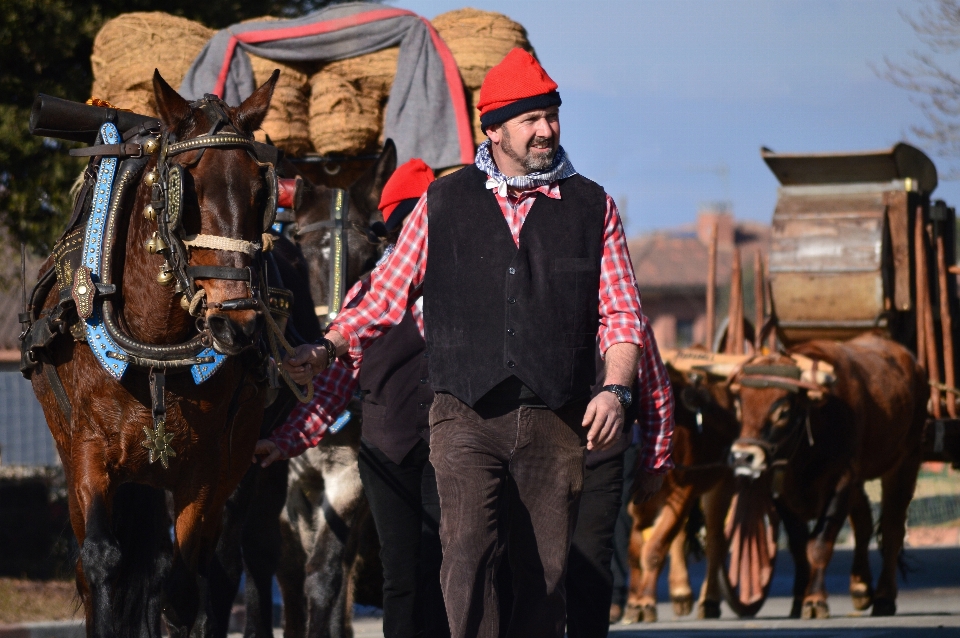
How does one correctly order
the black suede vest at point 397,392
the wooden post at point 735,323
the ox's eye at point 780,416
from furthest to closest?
1. the wooden post at point 735,323
2. the ox's eye at point 780,416
3. the black suede vest at point 397,392

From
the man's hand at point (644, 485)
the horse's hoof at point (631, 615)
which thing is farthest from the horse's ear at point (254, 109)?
the horse's hoof at point (631, 615)

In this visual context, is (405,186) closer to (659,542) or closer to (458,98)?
(458,98)

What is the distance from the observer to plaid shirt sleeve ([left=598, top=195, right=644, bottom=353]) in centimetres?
423

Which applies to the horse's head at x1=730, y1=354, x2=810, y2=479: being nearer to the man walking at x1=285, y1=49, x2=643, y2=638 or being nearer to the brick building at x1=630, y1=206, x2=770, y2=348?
the man walking at x1=285, y1=49, x2=643, y2=638

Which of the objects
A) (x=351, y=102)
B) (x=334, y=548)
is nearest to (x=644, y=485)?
(x=334, y=548)

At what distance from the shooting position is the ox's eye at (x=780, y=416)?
10008mm

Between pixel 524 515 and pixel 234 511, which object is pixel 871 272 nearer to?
pixel 234 511

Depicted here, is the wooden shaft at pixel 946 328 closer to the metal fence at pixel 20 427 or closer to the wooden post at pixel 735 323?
the wooden post at pixel 735 323

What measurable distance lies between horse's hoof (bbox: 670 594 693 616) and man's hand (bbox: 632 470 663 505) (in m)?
5.12

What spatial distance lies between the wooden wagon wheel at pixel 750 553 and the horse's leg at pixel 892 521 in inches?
34.3

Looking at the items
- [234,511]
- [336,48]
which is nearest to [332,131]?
[336,48]

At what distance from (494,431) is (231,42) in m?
4.95

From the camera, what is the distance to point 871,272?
1148 cm

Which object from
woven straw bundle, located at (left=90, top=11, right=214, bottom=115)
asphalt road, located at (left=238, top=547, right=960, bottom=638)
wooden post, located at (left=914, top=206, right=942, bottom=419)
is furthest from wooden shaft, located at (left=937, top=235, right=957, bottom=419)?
woven straw bundle, located at (left=90, top=11, right=214, bottom=115)
